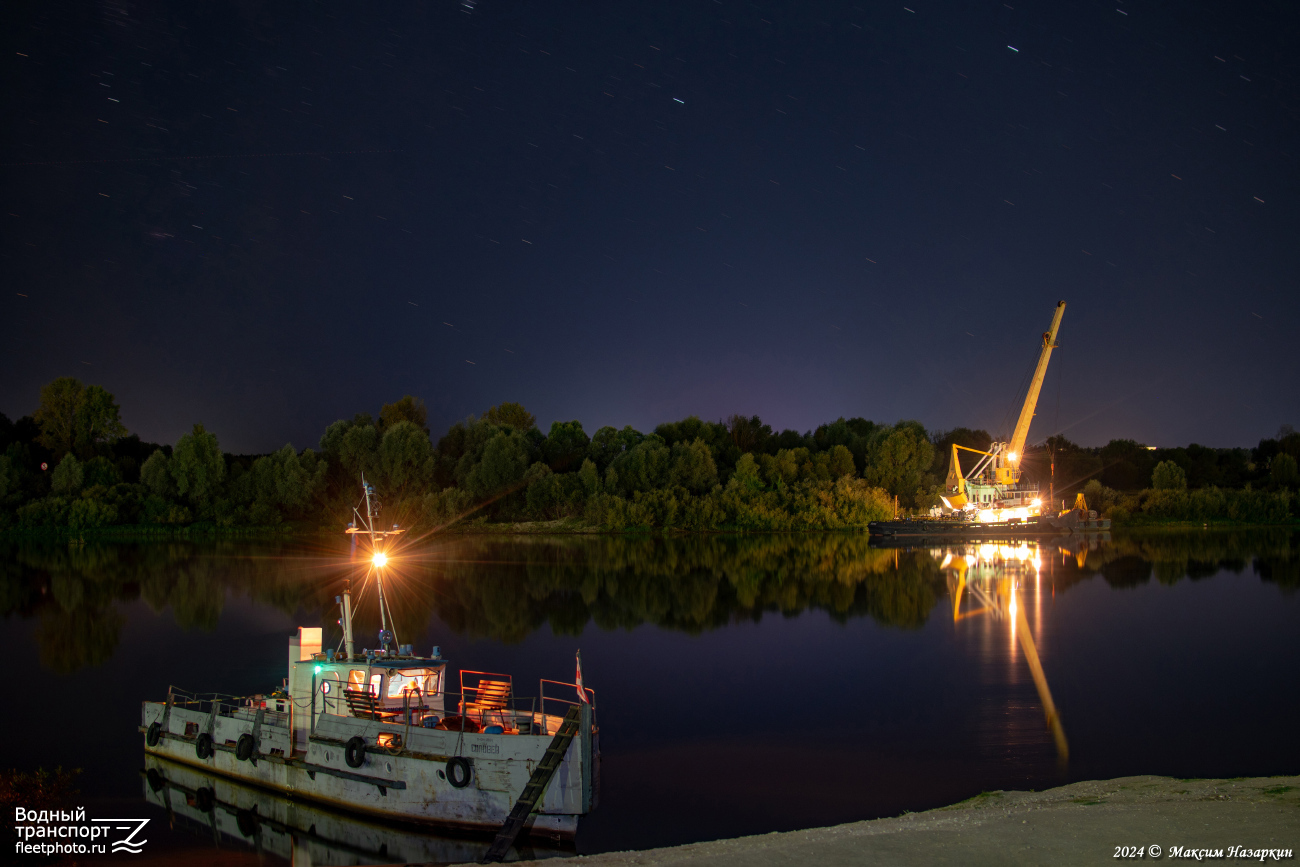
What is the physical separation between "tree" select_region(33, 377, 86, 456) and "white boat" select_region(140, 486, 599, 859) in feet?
347

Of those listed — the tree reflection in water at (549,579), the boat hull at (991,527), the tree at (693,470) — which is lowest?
the tree reflection in water at (549,579)

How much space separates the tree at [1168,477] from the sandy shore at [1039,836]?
122 meters

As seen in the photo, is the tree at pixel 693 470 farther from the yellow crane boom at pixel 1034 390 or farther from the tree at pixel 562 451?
the yellow crane boom at pixel 1034 390

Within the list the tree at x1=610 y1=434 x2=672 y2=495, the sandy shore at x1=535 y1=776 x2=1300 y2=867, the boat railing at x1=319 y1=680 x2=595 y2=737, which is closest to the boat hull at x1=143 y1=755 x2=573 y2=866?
the boat railing at x1=319 y1=680 x2=595 y2=737

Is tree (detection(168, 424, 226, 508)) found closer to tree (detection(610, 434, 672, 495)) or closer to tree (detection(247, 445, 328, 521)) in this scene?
tree (detection(247, 445, 328, 521))

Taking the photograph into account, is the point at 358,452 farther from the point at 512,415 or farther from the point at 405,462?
the point at 512,415

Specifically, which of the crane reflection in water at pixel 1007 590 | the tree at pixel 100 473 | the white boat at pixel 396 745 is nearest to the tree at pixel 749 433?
the crane reflection in water at pixel 1007 590

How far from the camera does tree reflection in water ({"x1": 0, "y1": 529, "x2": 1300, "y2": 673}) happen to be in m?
47.0

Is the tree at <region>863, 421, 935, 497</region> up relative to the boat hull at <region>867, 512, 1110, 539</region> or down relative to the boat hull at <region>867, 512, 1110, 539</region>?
up

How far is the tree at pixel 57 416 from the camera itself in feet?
358

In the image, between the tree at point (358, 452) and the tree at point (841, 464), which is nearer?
the tree at point (358, 452)

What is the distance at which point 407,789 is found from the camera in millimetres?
16234

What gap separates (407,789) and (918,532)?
87774mm

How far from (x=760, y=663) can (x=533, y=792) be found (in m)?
21.3
